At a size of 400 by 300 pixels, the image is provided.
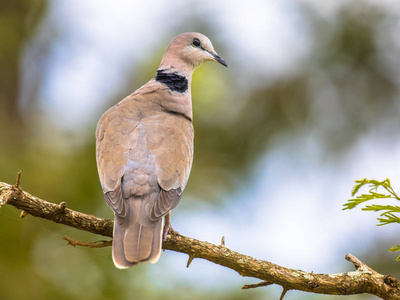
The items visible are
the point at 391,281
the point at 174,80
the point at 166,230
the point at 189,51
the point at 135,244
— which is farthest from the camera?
the point at 189,51

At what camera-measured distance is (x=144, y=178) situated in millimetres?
3695

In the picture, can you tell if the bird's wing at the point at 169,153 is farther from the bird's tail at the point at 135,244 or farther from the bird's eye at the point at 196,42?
the bird's eye at the point at 196,42

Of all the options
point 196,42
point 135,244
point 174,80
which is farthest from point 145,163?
point 196,42

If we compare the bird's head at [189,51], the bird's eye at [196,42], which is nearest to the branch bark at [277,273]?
the bird's head at [189,51]

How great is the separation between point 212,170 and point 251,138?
2.79ft

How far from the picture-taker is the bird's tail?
3354 millimetres

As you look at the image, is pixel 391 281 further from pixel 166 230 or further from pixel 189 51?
pixel 189 51

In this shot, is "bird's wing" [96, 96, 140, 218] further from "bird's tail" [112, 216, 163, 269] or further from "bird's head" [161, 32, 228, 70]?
"bird's head" [161, 32, 228, 70]

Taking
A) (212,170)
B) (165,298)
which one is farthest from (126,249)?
(212,170)

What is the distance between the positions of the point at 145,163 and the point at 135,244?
59 cm

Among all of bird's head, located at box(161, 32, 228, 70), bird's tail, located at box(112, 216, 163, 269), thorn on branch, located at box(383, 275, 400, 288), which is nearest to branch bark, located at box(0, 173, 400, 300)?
thorn on branch, located at box(383, 275, 400, 288)

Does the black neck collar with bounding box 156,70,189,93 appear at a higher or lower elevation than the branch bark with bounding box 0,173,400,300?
higher

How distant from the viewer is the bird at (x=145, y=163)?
344 cm

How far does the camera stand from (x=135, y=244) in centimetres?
339
